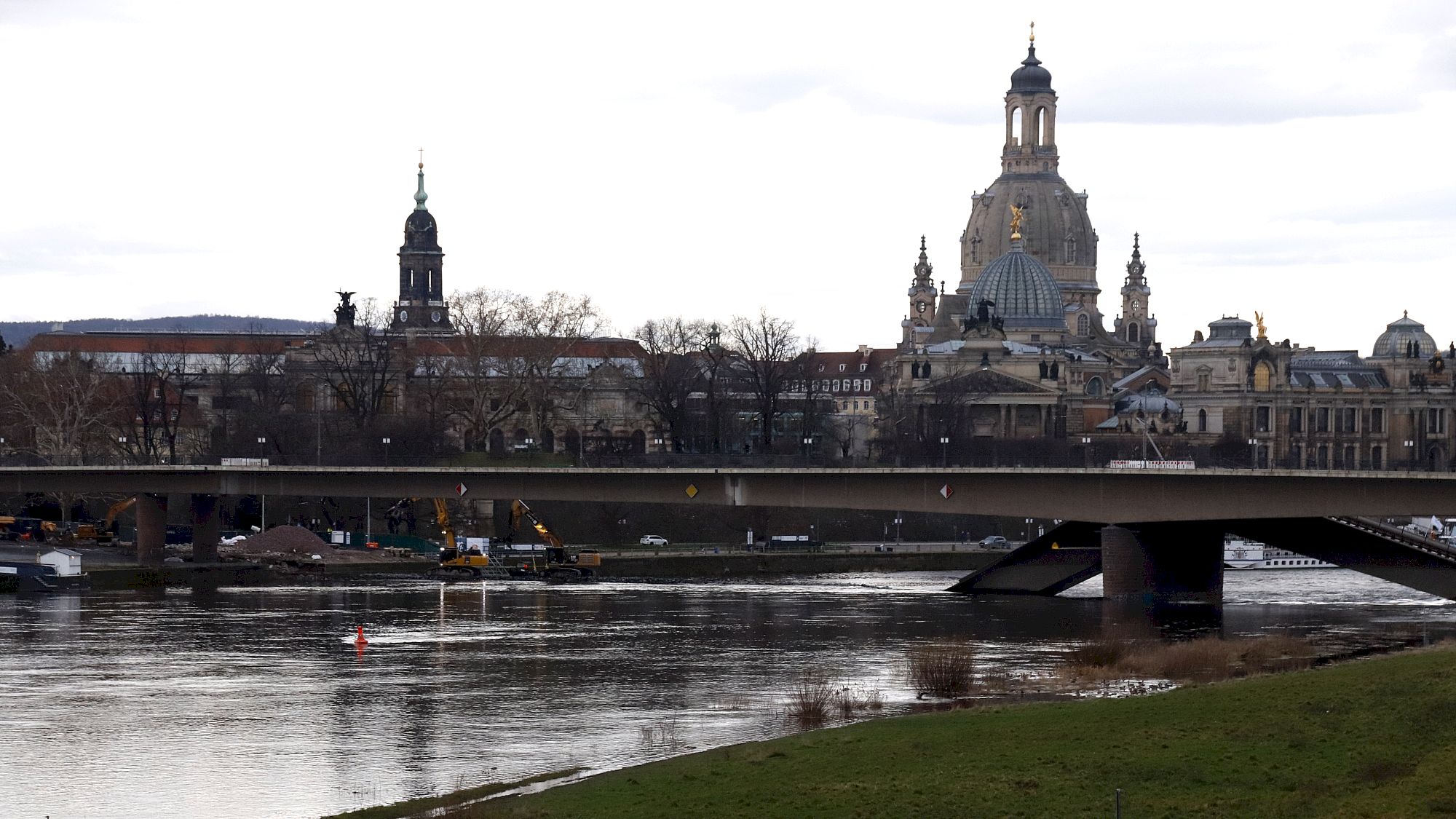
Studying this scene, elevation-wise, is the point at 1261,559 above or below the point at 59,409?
below

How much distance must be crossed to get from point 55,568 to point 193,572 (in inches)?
305

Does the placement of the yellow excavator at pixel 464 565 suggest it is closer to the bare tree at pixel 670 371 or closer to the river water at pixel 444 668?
the river water at pixel 444 668

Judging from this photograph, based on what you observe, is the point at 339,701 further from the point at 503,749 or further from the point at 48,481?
the point at 48,481

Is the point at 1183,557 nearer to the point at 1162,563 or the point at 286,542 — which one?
the point at 1162,563

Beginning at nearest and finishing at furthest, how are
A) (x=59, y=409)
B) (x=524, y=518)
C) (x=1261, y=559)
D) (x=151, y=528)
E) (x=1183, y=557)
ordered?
(x=1183, y=557)
(x=151, y=528)
(x=1261, y=559)
(x=524, y=518)
(x=59, y=409)

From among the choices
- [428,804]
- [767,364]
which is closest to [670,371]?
[767,364]

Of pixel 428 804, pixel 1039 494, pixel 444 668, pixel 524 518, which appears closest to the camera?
pixel 428 804

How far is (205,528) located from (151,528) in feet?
8.17

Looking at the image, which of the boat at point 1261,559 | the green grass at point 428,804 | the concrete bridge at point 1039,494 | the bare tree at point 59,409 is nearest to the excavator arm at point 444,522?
the concrete bridge at point 1039,494

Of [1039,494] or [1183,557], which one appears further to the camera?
[1183,557]

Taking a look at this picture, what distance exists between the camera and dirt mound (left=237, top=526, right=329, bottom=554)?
114562mm

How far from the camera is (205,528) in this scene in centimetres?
10994

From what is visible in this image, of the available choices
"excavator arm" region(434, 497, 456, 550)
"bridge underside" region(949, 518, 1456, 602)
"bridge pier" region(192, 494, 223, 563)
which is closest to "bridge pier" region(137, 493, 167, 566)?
"bridge pier" region(192, 494, 223, 563)

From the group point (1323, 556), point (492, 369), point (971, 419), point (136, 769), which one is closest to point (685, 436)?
point (492, 369)
